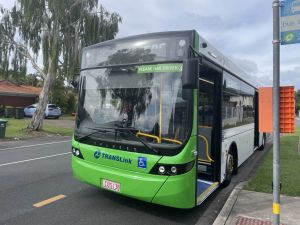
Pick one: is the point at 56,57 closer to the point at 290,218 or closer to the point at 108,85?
the point at 108,85

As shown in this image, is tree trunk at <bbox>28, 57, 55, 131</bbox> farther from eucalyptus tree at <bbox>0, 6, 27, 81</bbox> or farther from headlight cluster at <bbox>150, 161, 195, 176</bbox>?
headlight cluster at <bbox>150, 161, 195, 176</bbox>

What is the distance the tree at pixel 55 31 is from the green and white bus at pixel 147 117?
14.6m

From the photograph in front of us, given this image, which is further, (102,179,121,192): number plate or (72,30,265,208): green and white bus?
(102,179,121,192): number plate

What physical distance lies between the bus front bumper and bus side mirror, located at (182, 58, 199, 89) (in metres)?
1.34

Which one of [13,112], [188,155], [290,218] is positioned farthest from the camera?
[13,112]

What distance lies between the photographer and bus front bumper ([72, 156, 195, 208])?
4457 millimetres

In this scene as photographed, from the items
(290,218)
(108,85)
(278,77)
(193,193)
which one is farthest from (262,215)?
(108,85)

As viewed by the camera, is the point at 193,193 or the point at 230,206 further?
the point at 230,206

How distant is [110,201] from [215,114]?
2707mm

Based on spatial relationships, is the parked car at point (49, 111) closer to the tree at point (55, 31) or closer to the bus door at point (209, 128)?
the tree at point (55, 31)

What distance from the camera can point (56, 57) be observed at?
19266mm

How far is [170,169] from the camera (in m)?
4.47

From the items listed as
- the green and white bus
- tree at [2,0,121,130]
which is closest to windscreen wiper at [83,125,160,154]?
the green and white bus

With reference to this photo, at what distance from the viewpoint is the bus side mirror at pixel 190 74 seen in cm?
416
